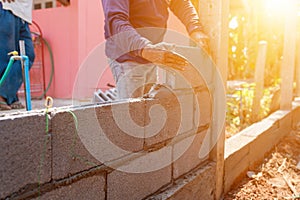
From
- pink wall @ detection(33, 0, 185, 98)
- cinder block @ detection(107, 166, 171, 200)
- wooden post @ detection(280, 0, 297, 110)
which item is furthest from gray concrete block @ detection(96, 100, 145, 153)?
wooden post @ detection(280, 0, 297, 110)

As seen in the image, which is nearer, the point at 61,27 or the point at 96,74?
the point at 96,74

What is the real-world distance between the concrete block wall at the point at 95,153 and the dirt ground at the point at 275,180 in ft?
2.38

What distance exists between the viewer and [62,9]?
4.57m

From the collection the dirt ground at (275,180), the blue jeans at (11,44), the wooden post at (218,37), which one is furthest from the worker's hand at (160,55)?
the blue jeans at (11,44)

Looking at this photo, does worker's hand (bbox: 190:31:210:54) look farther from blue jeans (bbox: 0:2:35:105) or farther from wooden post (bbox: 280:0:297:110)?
wooden post (bbox: 280:0:297:110)

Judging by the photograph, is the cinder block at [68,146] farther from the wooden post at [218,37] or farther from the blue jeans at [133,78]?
the wooden post at [218,37]

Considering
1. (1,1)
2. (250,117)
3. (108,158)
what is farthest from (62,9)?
(108,158)

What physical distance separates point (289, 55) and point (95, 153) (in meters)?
3.95

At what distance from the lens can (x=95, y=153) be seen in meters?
1.11

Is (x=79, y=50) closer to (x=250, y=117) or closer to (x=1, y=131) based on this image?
(x=250, y=117)

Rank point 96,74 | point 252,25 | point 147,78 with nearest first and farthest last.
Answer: point 147,78, point 96,74, point 252,25

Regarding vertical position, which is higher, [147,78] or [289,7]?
[289,7]

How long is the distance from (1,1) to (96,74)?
1.64 m

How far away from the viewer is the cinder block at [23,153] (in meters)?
0.81
